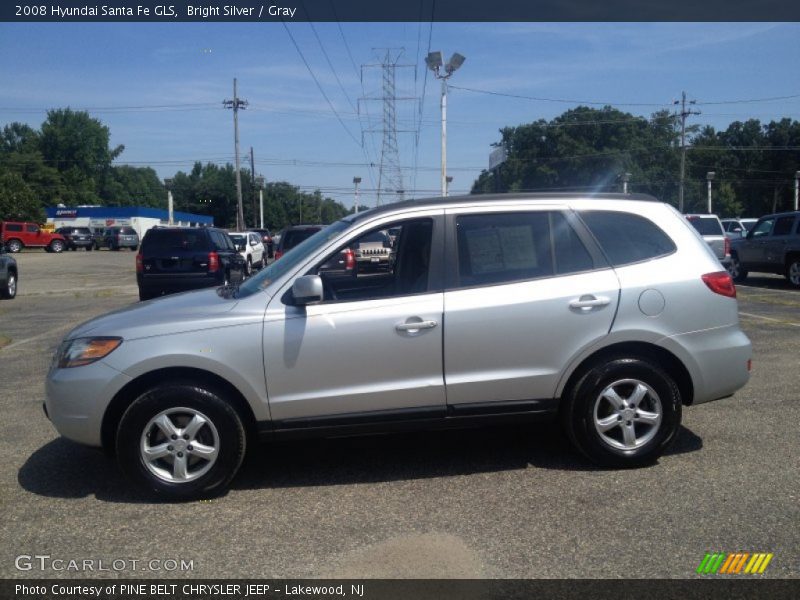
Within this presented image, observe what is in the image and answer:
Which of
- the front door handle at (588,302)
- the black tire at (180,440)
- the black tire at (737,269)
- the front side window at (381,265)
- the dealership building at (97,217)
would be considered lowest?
the black tire at (180,440)

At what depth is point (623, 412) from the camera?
5.22m

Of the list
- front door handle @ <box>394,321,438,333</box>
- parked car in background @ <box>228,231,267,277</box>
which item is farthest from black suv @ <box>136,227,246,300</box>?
front door handle @ <box>394,321,438,333</box>

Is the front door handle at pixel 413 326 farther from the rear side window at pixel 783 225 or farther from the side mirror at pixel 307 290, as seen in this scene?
the rear side window at pixel 783 225

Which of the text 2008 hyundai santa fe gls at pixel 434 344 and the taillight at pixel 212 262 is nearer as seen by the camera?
the text 2008 hyundai santa fe gls at pixel 434 344

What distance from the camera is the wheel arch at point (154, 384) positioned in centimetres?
492

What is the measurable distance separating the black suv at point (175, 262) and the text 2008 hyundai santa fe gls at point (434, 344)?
36.7ft

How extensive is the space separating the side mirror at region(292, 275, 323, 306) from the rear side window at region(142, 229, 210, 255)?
1211 centimetres

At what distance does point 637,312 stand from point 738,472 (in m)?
1.28

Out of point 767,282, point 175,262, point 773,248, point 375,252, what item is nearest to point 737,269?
point 767,282

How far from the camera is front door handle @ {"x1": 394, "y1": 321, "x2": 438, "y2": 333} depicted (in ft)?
16.3

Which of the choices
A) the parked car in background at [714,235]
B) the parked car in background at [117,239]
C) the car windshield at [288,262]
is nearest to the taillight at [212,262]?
the car windshield at [288,262]

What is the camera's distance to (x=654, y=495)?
484 centimetres

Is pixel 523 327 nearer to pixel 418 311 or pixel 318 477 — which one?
pixel 418 311

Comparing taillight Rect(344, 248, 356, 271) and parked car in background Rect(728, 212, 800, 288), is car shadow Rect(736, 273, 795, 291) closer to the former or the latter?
parked car in background Rect(728, 212, 800, 288)
